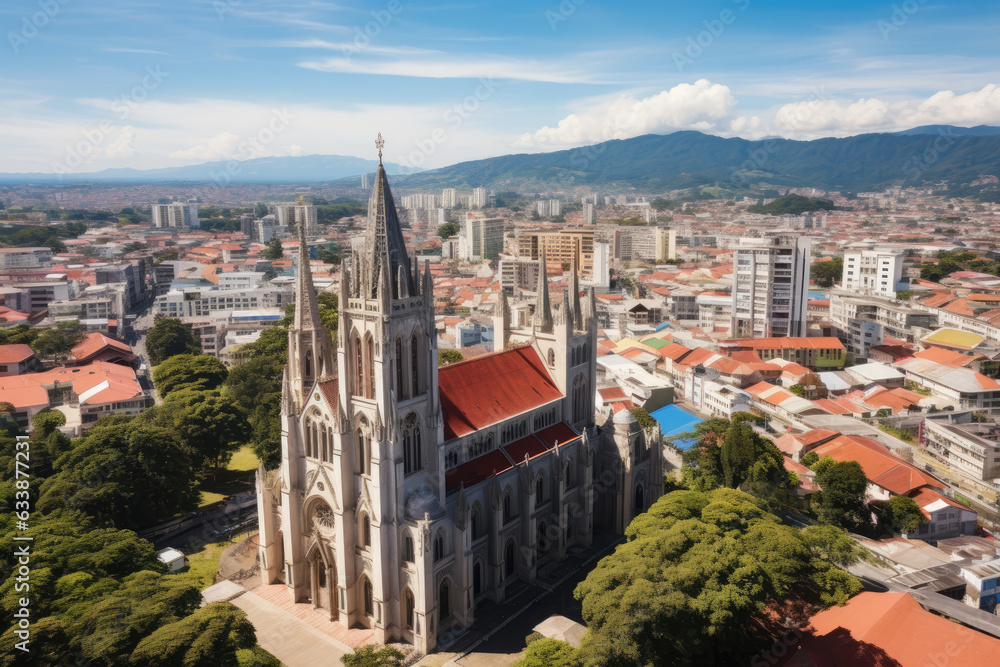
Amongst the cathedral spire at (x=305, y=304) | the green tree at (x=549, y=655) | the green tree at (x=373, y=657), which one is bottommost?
the green tree at (x=373, y=657)

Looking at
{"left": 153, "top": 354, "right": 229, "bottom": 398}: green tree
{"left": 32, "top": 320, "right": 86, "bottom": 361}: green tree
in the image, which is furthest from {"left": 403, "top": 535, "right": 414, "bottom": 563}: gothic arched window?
{"left": 32, "top": 320, "right": 86, "bottom": 361}: green tree

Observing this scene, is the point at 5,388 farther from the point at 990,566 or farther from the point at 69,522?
the point at 990,566

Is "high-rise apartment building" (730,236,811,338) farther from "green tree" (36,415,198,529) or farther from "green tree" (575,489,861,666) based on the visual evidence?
"green tree" (36,415,198,529)

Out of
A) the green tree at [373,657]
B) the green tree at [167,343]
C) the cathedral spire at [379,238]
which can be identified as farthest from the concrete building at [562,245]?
the green tree at [373,657]

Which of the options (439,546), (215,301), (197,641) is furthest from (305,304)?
(215,301)

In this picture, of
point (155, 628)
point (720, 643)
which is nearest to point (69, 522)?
point (155, 628)

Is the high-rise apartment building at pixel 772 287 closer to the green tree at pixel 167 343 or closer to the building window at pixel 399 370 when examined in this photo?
the building window at pixel 399 370

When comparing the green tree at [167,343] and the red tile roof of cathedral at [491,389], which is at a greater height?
the red tile roof of cathedral at [491,389]
